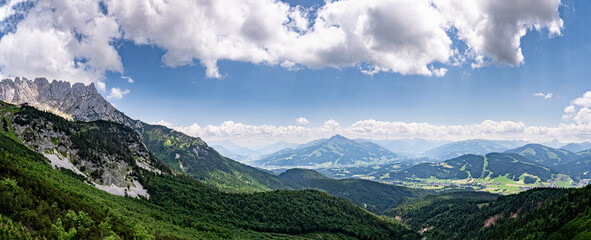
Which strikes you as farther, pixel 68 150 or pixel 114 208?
pixel 68 150

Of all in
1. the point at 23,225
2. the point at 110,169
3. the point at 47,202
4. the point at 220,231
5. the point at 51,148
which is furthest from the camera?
the point at 110,169

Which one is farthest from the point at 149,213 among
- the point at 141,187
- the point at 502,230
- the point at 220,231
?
the point at 502,230

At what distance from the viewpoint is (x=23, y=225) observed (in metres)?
38.2

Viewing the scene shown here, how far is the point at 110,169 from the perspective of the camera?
18312cm

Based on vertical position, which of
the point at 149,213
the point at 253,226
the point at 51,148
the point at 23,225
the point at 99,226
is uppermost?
the point at 51,148

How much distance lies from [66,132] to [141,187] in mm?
66125

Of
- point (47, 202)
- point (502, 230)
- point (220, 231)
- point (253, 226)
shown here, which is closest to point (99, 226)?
point (47, 202)

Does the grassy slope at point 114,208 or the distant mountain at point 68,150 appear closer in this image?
the grassy slope at point 114,208

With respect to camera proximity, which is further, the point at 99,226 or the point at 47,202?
the point at 99,226

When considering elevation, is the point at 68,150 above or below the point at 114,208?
above

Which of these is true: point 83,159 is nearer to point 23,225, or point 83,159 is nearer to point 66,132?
point 66,132

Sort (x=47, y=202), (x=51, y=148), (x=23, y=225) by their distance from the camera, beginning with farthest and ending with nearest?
1. (x=51, y=148)
2. (x=47, y=202)
3. (x=23, y=225)

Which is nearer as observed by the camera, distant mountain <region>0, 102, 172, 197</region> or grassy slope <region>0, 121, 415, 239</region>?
grassy slope <region>0, 121, 415, 239</region>

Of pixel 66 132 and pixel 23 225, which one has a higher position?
pixel 66 132
